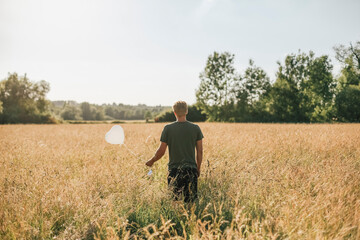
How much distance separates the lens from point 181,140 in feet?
10.8

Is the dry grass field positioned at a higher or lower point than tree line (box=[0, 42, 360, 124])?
lower

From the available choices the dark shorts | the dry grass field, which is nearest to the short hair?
the dark shorts

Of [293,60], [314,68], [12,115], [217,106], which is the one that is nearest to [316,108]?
[314,68]

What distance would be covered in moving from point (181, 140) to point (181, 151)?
182mm

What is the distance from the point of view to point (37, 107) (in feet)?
168

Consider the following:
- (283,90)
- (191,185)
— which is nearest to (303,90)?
(283,90)

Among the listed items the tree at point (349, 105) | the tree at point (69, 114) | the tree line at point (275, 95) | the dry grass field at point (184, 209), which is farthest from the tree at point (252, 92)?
the tree at point (69, 114)

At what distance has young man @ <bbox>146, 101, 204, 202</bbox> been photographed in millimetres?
3289

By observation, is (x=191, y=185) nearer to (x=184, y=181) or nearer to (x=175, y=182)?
(x=184, y=181)

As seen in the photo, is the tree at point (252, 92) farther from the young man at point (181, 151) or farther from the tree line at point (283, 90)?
the young man at point (181, 151)

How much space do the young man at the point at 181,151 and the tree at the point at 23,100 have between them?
53289 millimetres

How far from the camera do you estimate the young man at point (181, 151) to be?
10.8 ft

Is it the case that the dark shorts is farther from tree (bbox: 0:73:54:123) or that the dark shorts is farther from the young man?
tree (bbox: 0:73:54:123)

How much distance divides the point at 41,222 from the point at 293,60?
44.5 m
